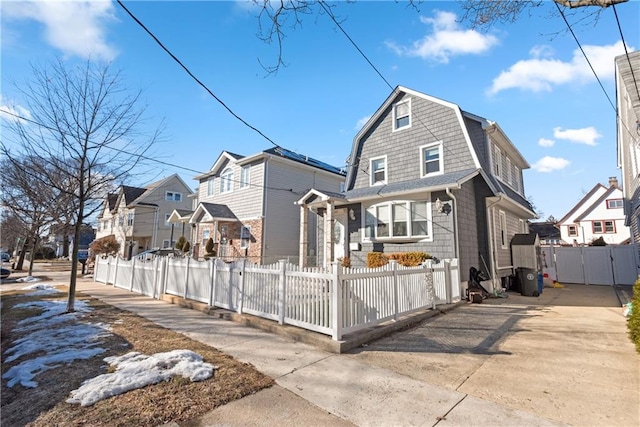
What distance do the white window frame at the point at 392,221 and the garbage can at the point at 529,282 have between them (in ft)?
12.2

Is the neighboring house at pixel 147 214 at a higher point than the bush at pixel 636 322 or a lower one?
higher

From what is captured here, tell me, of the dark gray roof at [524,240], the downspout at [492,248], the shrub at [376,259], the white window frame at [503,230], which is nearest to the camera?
the shrub at [376,259]

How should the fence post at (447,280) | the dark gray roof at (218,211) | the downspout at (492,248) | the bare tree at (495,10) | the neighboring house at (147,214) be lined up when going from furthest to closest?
1. the neighboring house at (147,214)
2. the dark gray roof at (218,211)
3. the downspout at (492,248)
4. the fence post at (447,280)
5. the bare tree at (495,10)

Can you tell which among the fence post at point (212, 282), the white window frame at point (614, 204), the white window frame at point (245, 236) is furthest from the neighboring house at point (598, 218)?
the fence post at point (212, 282)

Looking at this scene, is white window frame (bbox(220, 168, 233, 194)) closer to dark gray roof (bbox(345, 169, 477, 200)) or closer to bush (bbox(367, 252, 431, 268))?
dark gray roof (bbox(345, 169, 477, 200))

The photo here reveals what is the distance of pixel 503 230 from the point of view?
1262 cm

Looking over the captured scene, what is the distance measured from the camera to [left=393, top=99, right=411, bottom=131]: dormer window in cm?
1237

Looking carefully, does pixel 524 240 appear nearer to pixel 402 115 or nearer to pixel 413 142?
pixel 413 142

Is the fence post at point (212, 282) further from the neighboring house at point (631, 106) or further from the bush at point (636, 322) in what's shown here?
the neighboring house at point (631, 106)

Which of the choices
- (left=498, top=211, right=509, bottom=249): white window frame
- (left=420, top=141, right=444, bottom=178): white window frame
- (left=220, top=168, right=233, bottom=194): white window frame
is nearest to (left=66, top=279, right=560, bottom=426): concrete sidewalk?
(left=420, top=141, right=444, bottom=178): white window frame

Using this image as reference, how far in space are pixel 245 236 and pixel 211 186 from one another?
5673 millimetres

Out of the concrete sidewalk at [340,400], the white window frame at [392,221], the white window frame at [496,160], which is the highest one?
the white window frame at [496,160]

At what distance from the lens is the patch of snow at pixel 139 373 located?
9.53ft

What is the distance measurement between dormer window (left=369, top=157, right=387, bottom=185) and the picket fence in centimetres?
507
